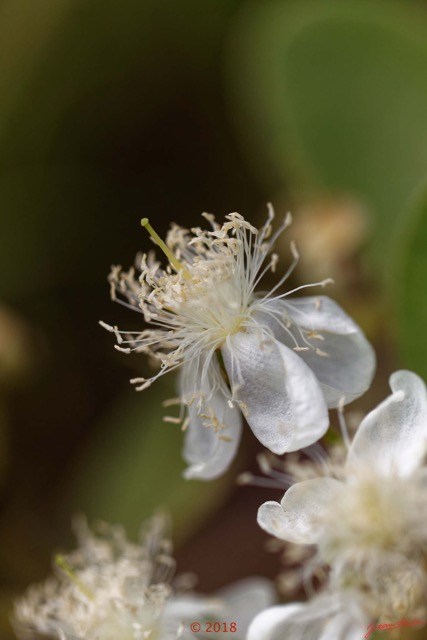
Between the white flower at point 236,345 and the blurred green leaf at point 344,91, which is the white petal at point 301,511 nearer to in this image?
the white flower at point 236,345

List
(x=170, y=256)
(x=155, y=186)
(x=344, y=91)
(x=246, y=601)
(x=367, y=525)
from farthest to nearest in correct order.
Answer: (x=155, y=186) → (x=344, y=91) → (x=246, y=601) → (x=170, y=256) → (x=367, y=525)

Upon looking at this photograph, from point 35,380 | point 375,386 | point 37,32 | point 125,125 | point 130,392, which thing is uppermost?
point 37,32

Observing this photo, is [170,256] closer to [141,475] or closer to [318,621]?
[318,621]

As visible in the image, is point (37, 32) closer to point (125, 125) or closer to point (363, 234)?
→ point (125, 125)

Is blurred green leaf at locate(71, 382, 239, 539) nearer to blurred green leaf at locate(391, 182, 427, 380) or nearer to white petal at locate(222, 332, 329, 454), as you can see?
blurred green leaf at locate(391, 182, 427, 380)

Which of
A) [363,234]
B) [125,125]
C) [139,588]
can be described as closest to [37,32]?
[125,125]

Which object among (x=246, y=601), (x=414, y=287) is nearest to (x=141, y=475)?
(x=246, y=601)

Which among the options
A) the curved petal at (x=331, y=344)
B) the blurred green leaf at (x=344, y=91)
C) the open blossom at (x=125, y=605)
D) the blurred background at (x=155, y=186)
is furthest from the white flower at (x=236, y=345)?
the blurred green leaf at (x=344, y=91)
